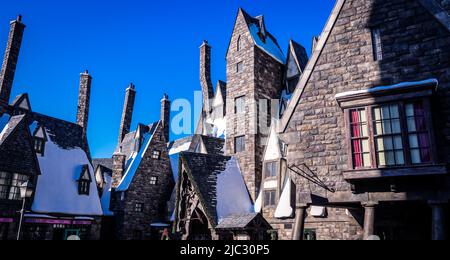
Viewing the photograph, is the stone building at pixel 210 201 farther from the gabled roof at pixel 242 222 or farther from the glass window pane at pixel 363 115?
the glass window pane at pixel 363 115

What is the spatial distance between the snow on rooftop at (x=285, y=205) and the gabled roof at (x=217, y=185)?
2.32 metres

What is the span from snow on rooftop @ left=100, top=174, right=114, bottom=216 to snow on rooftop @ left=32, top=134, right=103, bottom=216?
125 centimetres

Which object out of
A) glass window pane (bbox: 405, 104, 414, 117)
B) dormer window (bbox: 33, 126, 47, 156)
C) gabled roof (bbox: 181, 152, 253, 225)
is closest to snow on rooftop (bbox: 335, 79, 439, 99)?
glass window pane (bbox: 405, 104, 414, 117)

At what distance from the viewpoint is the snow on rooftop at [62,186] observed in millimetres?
21453

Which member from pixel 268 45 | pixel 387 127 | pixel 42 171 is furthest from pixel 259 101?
pixel 42 171

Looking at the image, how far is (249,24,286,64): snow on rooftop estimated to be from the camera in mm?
24562

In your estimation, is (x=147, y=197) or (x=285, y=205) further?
(x=147, y=197)

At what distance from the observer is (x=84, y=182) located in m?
24.0

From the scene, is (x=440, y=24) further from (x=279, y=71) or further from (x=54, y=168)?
(x=54, y=168)

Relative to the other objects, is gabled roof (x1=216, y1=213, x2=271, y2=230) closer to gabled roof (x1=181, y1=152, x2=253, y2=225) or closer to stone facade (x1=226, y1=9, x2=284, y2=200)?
gabled roof (x1=181, y1=152, x2=253, y2=225)

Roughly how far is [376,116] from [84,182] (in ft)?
66.3

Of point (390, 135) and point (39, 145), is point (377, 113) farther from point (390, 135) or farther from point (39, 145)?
point (39, 145)

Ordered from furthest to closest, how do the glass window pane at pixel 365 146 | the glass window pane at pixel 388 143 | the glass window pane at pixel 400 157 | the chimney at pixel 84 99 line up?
the chimney at pixel 84 99, the glass window pane at pixel 365 146, the glass window pane at pixel 388 143, the glass window pane at pixel 400 157

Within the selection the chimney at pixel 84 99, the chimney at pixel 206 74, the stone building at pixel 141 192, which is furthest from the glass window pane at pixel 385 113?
the chimney at pixel 84 99
